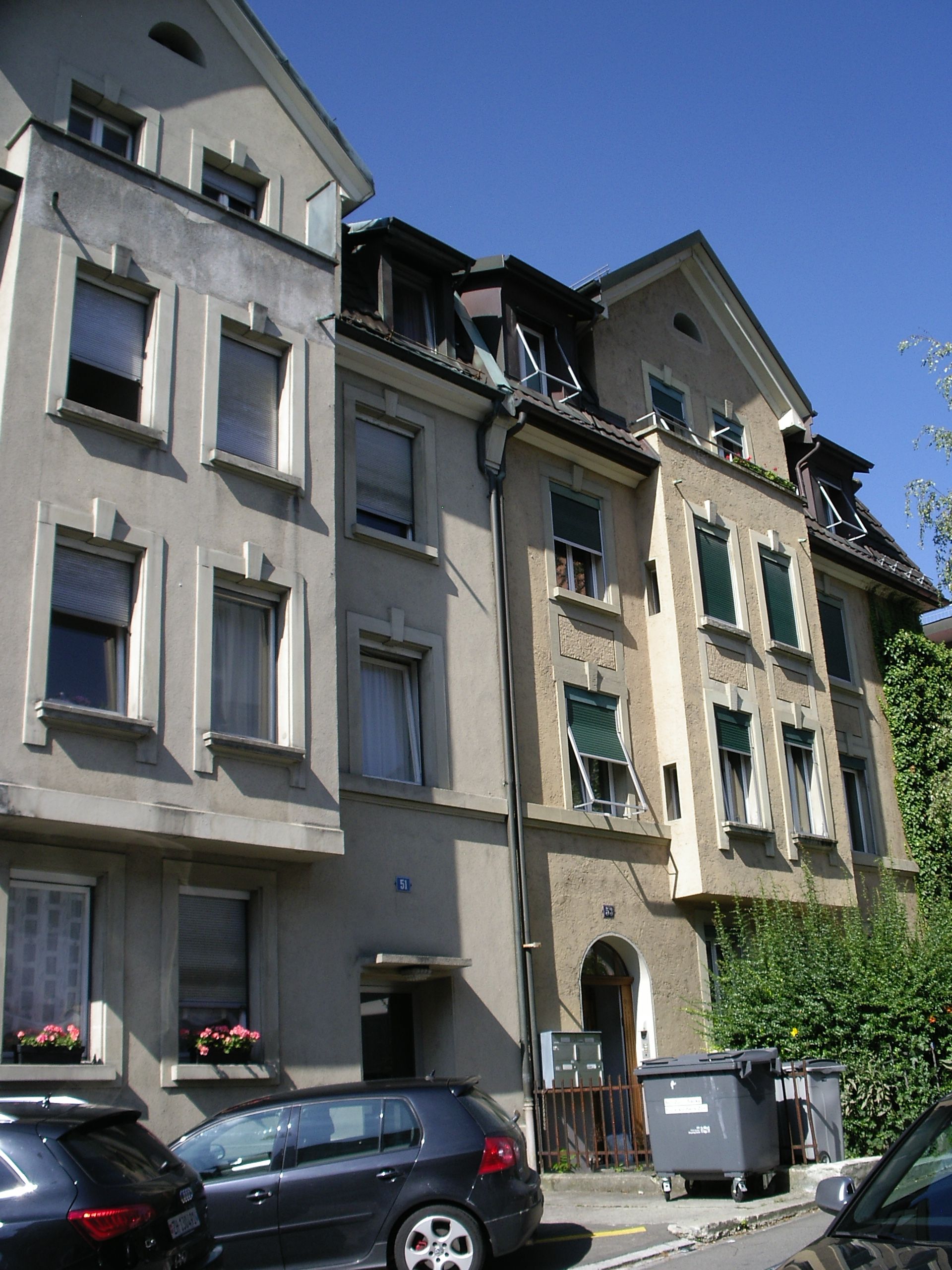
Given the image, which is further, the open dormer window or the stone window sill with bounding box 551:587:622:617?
the open dormer window

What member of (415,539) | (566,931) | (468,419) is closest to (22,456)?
(415,539)

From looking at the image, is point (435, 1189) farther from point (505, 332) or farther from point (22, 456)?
point (505, 332)

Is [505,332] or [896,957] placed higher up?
[505,332]

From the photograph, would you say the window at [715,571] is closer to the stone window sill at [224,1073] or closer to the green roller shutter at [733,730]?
the green roller shutter at [733,730]

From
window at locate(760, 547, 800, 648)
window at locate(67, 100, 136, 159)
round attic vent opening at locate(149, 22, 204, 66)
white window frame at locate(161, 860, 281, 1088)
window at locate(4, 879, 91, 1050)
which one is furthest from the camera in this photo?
window at locate(760, 547, 800, 648)

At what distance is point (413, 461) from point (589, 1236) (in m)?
10.2

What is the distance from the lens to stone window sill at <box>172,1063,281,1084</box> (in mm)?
11945

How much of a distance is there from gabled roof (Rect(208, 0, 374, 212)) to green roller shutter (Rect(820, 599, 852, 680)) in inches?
471

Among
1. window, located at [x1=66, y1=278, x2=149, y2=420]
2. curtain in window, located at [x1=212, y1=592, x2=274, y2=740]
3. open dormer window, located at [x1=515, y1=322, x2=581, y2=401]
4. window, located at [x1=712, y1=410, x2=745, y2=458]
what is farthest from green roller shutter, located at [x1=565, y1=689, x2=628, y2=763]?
window, located at [x1=66, y1=278, x2=149, y2=420]

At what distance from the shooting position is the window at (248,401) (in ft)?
47.8

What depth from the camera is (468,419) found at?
18.2m

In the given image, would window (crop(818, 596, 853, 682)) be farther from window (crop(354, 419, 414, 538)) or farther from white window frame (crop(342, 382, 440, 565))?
window (crop(354, 419, 414, 538))

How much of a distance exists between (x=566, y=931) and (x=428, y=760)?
9.77ft

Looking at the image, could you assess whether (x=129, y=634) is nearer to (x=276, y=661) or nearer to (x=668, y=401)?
(x=276, y=661)
